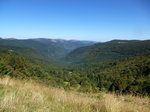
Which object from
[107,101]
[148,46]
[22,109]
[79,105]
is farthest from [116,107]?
[148,46]

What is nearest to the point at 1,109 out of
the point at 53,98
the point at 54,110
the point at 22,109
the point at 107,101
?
the point at 22,109

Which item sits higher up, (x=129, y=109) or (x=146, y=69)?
(x=129, y=109)

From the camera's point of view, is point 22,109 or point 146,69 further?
point 146,69

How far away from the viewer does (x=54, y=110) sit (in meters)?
2.65

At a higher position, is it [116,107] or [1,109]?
[1,109]

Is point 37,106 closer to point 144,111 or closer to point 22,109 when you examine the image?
A: point 22,109

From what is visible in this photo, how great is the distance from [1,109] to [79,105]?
1435 millimetres

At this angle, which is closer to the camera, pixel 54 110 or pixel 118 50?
pixel 54 110

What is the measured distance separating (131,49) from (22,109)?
18775 cm

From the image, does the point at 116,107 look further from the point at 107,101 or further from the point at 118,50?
the point at 118,50

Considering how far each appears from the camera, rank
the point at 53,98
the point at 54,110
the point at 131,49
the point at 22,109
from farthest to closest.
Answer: the point at 131,49
the point at 53,98
the point at 54,110
the point at 22,109

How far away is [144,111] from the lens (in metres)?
2.95

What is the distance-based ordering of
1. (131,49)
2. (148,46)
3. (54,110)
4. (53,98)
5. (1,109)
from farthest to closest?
(131,49) → (148,46) → (53,98) → (54,110) → (1,109)

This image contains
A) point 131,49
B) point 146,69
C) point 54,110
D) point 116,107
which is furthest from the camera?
point 131,49
